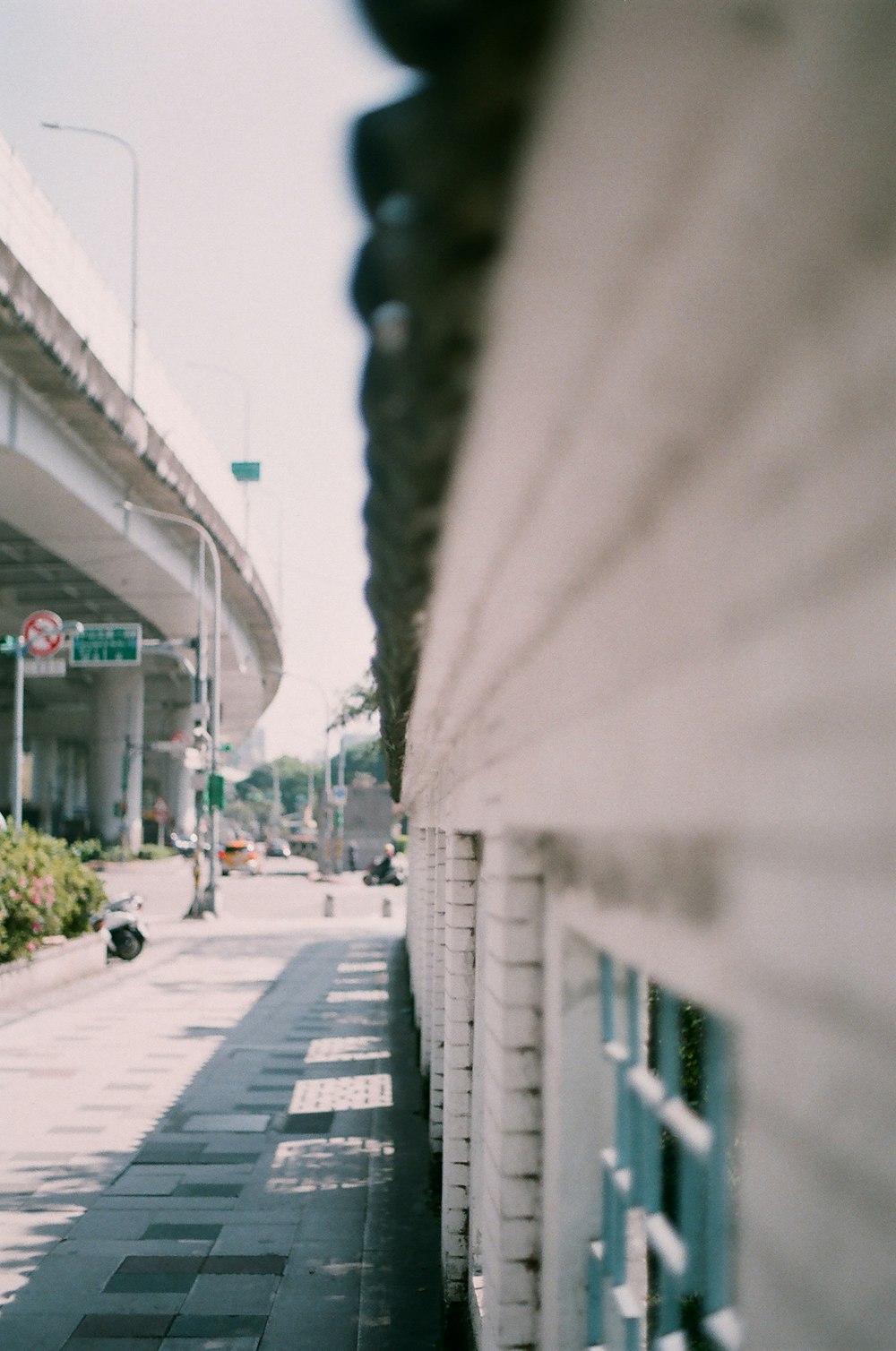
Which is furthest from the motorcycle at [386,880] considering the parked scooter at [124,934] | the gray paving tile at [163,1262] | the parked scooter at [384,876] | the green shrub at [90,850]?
the gray paving tile at [163,1262]

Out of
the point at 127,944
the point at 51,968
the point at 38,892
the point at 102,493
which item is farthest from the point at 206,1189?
the point at 102,493

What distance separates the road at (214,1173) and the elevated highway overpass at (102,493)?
7654 millimetres

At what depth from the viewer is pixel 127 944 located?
18.2 meters

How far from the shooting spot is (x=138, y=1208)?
668 cm

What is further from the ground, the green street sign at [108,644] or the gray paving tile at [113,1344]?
the green street sign at [108,644]

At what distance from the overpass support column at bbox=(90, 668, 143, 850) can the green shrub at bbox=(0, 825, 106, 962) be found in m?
28.6

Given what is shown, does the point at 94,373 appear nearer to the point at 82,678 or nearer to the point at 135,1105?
the point at 135,1105

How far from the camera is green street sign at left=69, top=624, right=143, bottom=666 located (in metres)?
21.9

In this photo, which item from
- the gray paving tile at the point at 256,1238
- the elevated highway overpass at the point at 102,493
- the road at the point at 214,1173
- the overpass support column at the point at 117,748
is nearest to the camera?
the road at the point at 214,1173

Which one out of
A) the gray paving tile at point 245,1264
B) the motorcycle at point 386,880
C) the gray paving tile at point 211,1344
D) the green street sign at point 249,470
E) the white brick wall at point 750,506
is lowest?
the motorcycle at point 386,880

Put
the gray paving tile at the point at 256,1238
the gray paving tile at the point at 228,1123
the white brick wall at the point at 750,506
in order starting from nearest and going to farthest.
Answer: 1. the white brick wall at the point at 750,506
2. the gray paving tile at the point at 256,1238
3. the gray paving tile at the point at 228,1123

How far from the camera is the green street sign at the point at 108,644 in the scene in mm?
21938

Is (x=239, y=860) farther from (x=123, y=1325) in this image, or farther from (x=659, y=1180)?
(x=659, y=1180)

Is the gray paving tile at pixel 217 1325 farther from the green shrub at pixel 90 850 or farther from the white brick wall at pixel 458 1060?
the green shrub at pixel 90 850
